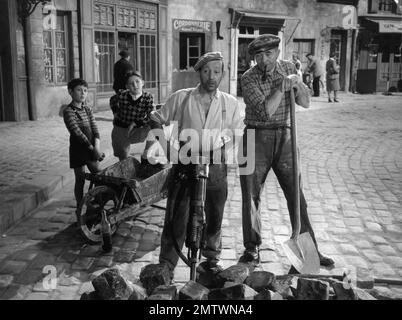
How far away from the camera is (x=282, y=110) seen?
13.6 ft

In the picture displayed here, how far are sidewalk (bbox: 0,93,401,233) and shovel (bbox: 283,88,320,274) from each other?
3.12 meters

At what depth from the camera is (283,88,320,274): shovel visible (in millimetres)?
4023

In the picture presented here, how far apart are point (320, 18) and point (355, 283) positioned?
21460 mm

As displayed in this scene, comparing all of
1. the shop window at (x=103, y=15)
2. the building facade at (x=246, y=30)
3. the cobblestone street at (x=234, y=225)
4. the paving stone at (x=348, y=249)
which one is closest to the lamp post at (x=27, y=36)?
the cobblestone street at (x=234, y=225)

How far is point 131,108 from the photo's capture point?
6250 millimetres

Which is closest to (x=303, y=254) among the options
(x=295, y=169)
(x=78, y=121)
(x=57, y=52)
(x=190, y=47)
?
(x=295, y=169)

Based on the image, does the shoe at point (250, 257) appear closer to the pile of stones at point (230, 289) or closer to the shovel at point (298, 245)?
the shovel at point (298, 245)

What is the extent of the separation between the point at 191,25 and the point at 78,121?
14.0m

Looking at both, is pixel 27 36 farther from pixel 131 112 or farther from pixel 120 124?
pixel 131 112

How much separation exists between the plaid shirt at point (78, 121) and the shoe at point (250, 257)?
2.22 m

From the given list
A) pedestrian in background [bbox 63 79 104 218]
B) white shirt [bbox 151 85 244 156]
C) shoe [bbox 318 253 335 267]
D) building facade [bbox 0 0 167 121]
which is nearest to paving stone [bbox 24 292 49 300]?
white shirt [bbox 151 85 244 156]
